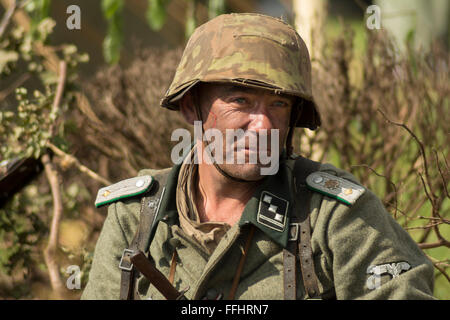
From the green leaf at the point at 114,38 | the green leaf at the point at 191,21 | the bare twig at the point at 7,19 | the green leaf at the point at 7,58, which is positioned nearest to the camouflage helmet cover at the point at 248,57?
the green leaf at the point at 7,58

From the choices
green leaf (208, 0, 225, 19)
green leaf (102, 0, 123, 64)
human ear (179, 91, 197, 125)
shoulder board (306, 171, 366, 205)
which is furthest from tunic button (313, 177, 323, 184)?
green leaf (208, 0, 225, 19)

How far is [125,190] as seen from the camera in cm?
321

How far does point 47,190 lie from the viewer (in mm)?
5711

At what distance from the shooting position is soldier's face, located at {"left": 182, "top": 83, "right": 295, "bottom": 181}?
2891mm

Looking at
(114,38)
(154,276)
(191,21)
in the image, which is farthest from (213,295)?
(191,21)

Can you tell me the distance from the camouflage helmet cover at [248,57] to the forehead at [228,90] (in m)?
0.08

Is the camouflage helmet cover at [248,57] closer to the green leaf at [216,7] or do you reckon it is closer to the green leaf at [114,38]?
the green leaf at [114,38]

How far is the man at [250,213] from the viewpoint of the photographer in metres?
2.78

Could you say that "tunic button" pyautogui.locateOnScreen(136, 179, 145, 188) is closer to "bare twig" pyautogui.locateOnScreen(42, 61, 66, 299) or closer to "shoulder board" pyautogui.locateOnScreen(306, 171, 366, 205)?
"shoulder board" pyautogui.locateOnScreen(306, 171, 366, 205)
